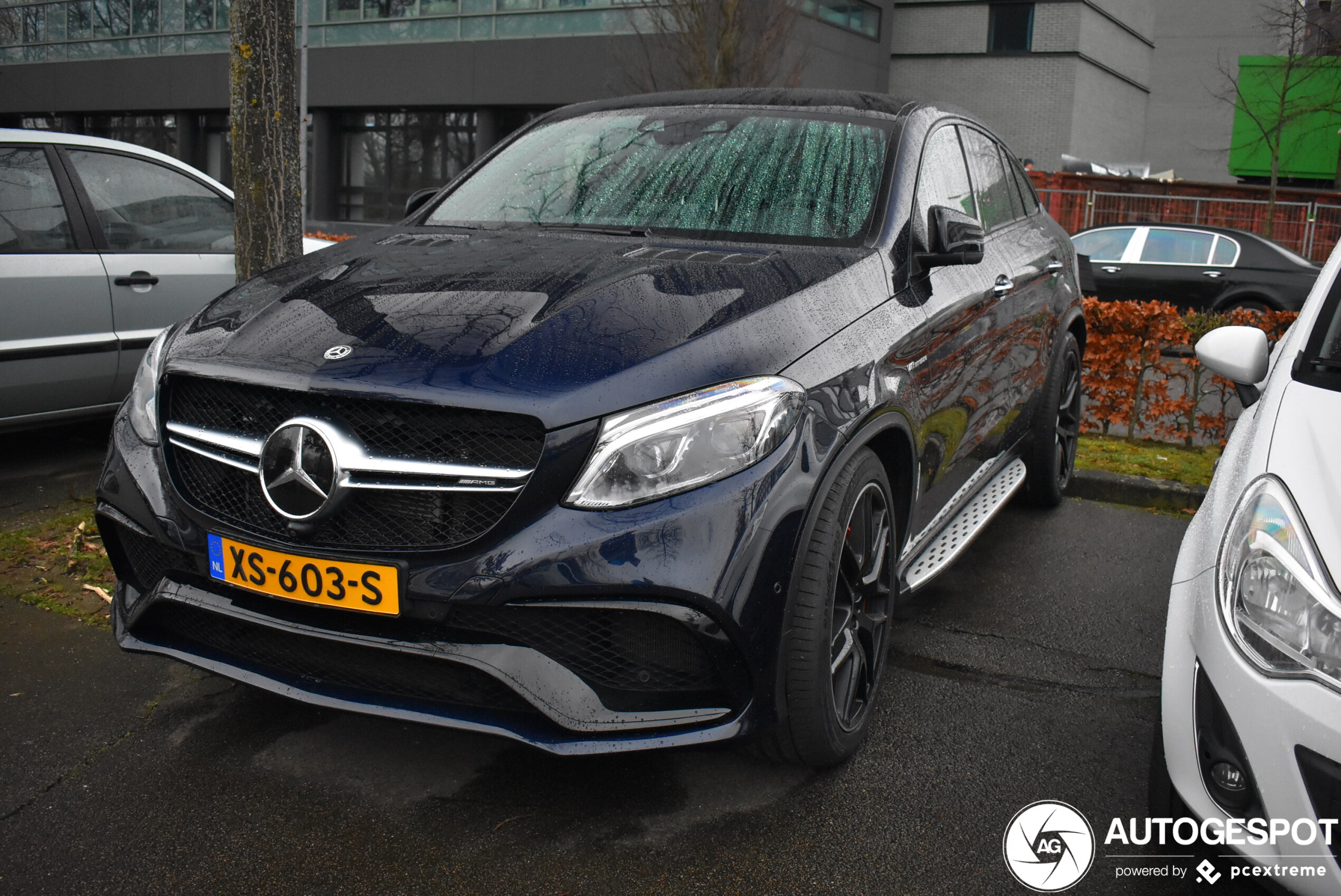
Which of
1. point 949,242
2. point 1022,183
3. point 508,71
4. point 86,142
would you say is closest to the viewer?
point 949,242

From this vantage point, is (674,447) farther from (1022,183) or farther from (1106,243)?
(1106,243)

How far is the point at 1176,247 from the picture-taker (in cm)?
1371

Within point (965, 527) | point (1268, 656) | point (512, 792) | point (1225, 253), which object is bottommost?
point (512, 792)

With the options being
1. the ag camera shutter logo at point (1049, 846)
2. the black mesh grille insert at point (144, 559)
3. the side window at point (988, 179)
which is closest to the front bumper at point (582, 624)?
the black mesh grille insert at point (144, 559)

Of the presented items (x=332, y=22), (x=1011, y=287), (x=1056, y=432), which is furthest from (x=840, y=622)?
(x=332, y=22)

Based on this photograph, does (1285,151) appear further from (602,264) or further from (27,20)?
(27,20)

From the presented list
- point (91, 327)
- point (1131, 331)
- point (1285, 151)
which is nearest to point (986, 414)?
point (1131, 331)

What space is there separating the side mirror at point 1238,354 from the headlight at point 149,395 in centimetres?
266

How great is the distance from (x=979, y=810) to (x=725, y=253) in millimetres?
1529

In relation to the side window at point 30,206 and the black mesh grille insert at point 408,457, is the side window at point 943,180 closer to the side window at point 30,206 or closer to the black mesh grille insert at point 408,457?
the black mesh grille insert at point 408,457

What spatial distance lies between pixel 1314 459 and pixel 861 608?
1.11 metres

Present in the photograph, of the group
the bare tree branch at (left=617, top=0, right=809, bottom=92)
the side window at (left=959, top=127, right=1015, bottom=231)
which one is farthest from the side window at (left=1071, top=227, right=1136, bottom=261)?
the side window at (left=959, top=127, right=1015, bottom=231)

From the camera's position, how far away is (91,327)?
5.36 m

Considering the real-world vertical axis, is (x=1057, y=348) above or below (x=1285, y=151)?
below
